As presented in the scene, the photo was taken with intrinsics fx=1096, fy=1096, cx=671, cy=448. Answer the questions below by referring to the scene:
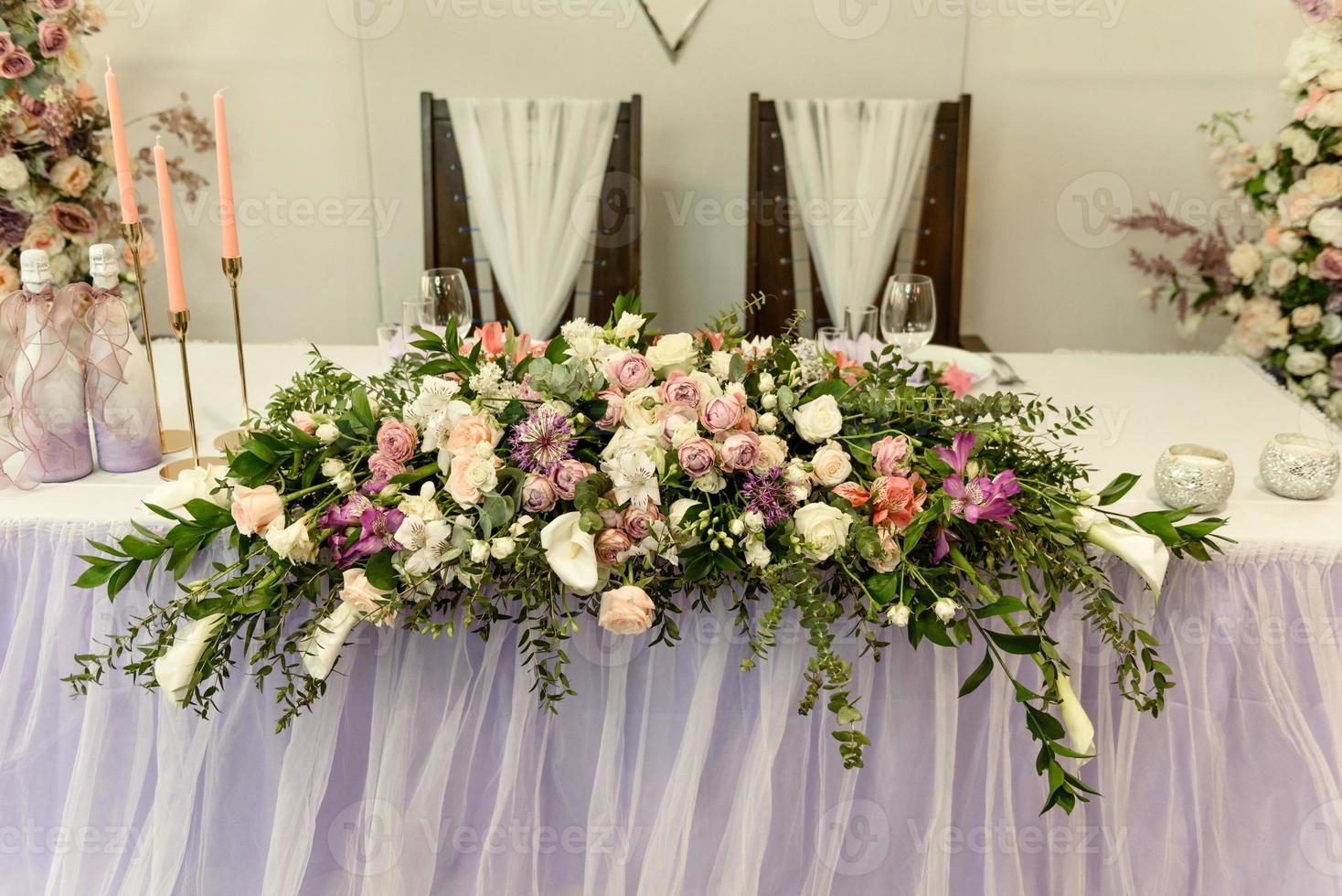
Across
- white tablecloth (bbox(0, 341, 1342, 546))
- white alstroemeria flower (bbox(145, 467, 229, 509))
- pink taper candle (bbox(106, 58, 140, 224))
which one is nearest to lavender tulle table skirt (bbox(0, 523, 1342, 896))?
A: white tablecloth (bbox(0, 341, 1342, 546))

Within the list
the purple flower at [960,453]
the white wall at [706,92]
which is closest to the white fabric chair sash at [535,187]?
the white wall at [706,92]

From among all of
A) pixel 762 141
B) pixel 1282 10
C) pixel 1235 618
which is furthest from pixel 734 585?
pixel 1282 10

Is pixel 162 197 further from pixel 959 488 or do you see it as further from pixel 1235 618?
pixel 1235 618

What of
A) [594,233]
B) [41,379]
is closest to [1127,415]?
[41,379]

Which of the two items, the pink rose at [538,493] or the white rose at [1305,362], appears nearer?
the pink rose at [538,493]

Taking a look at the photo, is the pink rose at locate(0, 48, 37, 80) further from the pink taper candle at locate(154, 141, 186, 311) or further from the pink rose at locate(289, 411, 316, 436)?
the pink rose at locate(289, 411, 316, 436)

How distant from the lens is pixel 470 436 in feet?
3.65

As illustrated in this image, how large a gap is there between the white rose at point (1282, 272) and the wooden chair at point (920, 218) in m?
0.72

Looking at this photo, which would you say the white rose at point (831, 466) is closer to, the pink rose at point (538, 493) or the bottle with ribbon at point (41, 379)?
the pink rose at point (538, 493)

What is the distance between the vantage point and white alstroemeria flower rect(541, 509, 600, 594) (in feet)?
3.42

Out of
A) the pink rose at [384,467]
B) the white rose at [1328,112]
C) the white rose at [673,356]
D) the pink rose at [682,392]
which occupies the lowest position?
the pink rose at [384,467]

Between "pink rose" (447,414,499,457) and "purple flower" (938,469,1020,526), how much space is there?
18.2 inches

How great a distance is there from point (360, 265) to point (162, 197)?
2.01 meters

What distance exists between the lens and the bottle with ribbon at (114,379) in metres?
1.31
